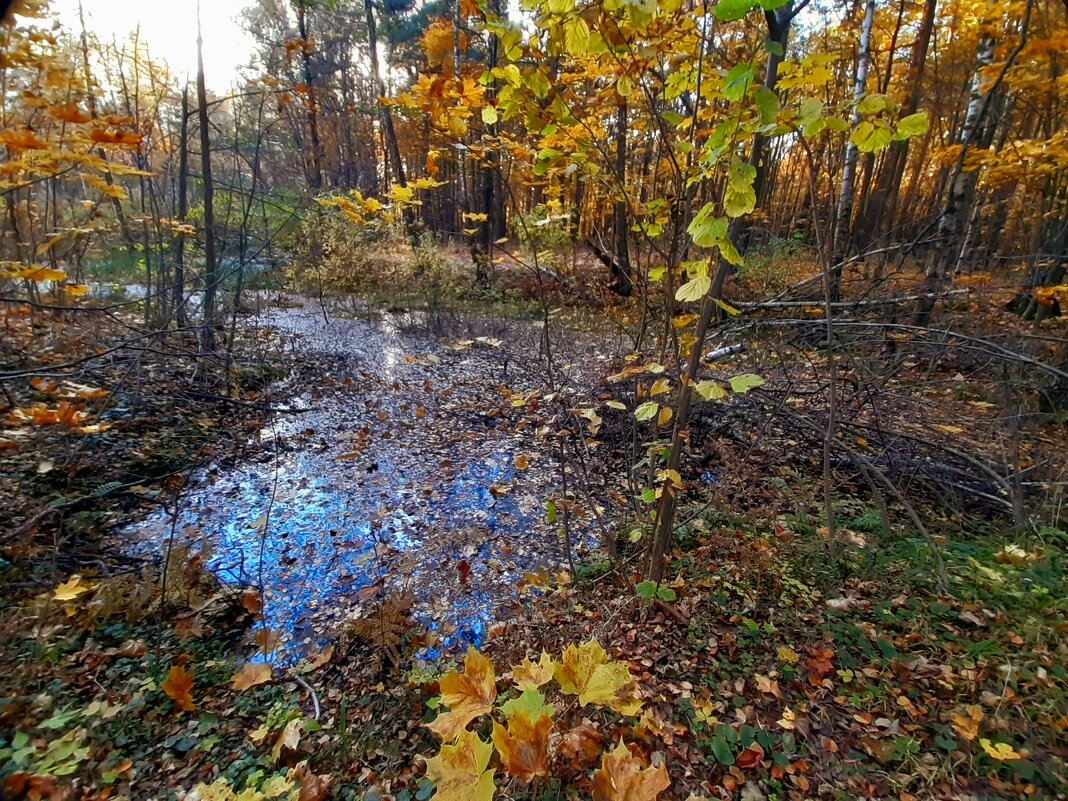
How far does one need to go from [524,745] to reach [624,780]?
25 cm

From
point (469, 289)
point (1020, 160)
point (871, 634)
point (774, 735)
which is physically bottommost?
point (774, 735)

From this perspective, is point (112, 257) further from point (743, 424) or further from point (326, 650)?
point (743, 424)

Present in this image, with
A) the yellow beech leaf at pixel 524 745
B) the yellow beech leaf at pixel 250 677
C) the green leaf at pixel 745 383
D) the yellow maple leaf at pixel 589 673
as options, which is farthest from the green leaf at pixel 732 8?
the yellow beech leaf at pixel 250 677

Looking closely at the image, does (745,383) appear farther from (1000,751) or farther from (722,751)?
(1000,751)

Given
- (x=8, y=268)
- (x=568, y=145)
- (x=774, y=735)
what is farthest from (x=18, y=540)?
(x=774, y=735)

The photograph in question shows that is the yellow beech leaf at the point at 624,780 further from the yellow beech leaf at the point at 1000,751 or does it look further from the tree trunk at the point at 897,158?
the tree trunk at the point at 897,158

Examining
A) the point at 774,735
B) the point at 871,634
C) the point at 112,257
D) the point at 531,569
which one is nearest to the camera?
the point at 774,735

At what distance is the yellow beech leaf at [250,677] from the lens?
2236 millimetres

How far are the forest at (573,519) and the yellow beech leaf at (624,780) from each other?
0.04ft

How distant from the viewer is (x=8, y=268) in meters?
3.14

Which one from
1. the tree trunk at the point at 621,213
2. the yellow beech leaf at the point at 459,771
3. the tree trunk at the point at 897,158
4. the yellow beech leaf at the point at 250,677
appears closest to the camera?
the yellow beech leaf at the point at 459,771

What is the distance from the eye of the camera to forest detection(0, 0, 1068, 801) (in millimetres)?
1731

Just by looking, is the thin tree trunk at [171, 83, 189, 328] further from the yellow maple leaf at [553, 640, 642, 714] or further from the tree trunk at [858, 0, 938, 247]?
the tree trunk at [858, 0, 938, 247]

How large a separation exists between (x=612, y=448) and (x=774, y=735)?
2.76 m
